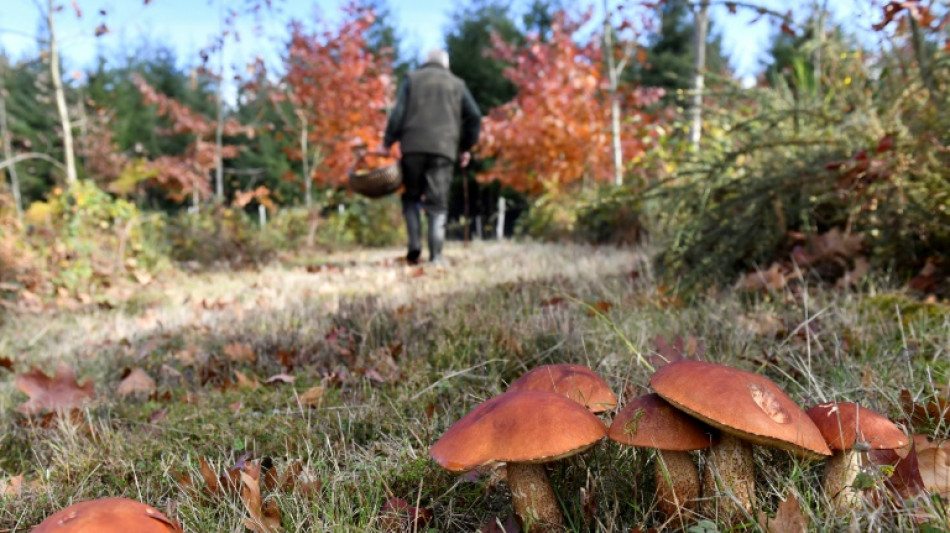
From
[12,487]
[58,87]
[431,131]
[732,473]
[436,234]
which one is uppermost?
[58,87]

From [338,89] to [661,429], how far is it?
10.5 meters

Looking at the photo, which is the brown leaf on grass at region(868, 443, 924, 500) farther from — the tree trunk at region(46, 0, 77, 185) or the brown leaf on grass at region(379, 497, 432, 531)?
the tree trunk at region(46, 0, 77, 185)

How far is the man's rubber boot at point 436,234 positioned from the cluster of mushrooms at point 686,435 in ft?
17.8

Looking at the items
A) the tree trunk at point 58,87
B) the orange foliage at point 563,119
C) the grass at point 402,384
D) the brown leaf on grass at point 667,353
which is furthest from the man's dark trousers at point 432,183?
the brown leaf on grass at point 667,353

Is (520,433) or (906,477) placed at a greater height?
(520,433)

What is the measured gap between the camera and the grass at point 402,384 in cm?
134

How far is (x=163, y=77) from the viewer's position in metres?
31.8

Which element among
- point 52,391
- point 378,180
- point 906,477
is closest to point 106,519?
point 906,477

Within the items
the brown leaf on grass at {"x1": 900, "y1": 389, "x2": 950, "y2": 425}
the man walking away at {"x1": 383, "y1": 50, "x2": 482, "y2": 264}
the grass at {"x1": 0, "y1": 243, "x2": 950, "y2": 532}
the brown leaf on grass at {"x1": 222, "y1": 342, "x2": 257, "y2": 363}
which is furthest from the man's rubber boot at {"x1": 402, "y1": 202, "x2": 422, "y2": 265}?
the brown leaf on grass at {"x1": 900, "y1": 389, "x2": 950, "y2": 425}

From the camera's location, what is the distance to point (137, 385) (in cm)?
246

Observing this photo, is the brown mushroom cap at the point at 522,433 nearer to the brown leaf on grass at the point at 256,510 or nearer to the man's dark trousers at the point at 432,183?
the brown leaf on grass at the point at 256,510

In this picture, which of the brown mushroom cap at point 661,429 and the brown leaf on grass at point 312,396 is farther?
the brown leaf on grass at point 312,396

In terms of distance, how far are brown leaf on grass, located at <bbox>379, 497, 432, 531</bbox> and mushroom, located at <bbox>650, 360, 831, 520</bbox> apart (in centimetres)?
60

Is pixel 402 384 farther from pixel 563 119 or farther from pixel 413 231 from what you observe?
pixel 563 119
